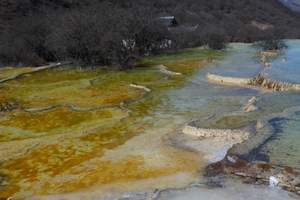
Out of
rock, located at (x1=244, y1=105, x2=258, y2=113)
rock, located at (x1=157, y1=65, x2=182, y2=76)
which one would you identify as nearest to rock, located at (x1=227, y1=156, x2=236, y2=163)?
rock, located at (x1=244, y1=105, x2=258, y2=113)

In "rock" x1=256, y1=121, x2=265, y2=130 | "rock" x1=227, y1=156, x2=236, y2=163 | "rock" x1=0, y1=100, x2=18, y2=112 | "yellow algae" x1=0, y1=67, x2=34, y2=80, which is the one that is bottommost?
"yellow algae" x1=0, y1=67, x2=34, y2=80

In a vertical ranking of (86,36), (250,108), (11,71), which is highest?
(86,36)

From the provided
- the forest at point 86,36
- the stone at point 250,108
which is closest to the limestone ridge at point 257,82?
the stone at point 250,108

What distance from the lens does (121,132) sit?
59.5 ft

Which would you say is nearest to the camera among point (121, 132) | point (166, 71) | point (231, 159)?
point (231, 159)

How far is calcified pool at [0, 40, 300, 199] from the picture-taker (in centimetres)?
1298

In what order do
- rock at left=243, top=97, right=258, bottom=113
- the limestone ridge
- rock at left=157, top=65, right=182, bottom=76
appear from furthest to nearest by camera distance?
rock at left=157, top=65, right=182, bottom=76 → the limestone ridge → rock at left=243, top=97, right=258, bottom=113

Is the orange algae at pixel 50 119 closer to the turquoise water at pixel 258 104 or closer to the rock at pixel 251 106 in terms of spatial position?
the turquoise water at pixel 258 104

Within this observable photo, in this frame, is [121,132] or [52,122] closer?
[121,132]

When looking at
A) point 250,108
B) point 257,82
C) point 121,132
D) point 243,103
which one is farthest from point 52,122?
point 257,82

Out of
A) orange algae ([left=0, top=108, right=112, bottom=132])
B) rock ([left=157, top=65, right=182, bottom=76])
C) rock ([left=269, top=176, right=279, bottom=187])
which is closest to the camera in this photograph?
rock ([left=269, top=176, right=279, bottom=187])

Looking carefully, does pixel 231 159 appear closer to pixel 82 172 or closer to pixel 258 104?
pixel 82 172

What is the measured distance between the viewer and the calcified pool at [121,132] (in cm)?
1298

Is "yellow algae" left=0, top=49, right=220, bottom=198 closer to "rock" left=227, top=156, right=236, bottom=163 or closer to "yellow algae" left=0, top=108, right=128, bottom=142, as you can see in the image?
"yellow algae" left=0, top=108, right=128, bottom=142
